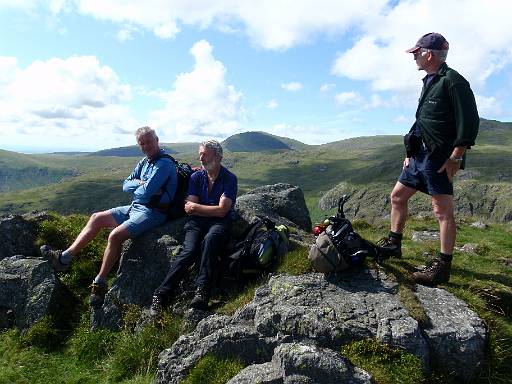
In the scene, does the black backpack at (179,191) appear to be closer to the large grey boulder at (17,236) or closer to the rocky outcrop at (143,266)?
the rocky outcrop at (143,266)

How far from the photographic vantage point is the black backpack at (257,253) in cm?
1023

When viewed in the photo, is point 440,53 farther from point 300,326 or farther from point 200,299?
point 200,299

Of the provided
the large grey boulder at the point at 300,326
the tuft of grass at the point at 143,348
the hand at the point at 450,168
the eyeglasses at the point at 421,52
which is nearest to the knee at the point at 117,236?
the tuft of grass at the point at 143,348

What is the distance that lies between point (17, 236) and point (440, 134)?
12.7 meters

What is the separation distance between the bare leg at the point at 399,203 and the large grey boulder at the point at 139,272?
18.6 feet

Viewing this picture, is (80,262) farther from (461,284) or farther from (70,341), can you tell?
(461,284)

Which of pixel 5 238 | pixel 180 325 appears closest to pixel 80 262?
pixel 5 238

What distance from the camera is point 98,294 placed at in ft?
36.1

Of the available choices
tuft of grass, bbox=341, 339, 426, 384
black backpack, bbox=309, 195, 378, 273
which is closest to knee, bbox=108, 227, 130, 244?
black backpack, bbox=309, 195, 378, 273

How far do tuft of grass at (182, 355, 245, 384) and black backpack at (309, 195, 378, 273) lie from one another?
2724mm

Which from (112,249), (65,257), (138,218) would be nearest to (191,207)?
(138,218)

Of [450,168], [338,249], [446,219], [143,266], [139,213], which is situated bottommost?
[143,266]

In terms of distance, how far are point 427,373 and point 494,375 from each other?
1378 mm

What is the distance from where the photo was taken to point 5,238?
43.8ft
